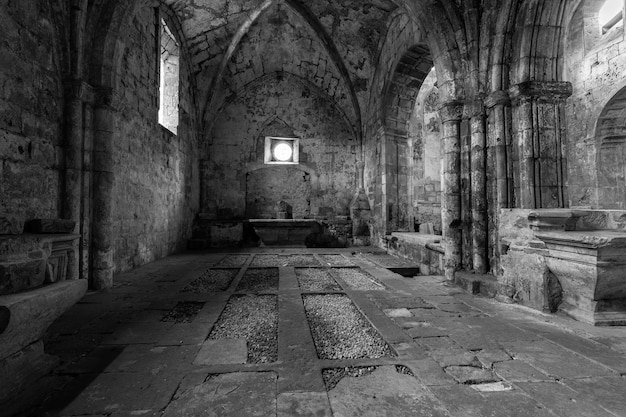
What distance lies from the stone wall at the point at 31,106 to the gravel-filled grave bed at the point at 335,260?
13.9ft

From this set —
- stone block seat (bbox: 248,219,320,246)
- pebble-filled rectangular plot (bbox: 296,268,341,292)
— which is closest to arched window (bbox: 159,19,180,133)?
stone block seat (bbox: 248,219,320,246)

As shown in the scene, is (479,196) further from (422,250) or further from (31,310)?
(31,310)

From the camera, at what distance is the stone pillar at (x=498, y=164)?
4012 millimetres

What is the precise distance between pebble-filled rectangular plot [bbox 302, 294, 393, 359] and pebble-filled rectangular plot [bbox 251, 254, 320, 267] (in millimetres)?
2489

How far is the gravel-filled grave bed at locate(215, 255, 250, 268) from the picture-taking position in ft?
19.3

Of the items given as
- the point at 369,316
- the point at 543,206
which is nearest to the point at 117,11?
the point at 369,316

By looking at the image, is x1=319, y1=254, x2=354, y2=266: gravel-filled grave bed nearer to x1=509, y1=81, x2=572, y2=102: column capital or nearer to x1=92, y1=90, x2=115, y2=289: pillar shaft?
x1=92, y1=90, x2=115, y2=289: pillar shaft

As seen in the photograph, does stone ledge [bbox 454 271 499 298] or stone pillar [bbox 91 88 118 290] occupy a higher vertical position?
stone pillar [bbox 91 88 118 290]

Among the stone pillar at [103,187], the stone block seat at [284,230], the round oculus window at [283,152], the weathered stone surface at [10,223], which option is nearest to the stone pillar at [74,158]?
the stone pillar at [103,187]

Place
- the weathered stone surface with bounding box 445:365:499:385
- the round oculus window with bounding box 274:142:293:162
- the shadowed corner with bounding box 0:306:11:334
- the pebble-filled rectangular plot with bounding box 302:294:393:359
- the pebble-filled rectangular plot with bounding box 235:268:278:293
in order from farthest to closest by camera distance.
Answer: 1. the round oculus window with bounding box 274:142:293:162
2. the pebble-filled rectangular plot with bounding box 235:268:278:293
3. the pebble-filled rectangular plot with bounding box 302:294:393:359
4. the weathered stone surface with bounding box 445:365:499:385
5. the shadowed corner with bounding box 0:306:11:334

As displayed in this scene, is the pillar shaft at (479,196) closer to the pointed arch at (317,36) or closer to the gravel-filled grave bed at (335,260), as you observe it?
the gravel-filled grave bed at (335,260)

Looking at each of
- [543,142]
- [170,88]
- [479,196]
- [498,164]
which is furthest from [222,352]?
[170,88]

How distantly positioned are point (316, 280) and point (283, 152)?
252 inches

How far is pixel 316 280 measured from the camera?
4645 millimetres
